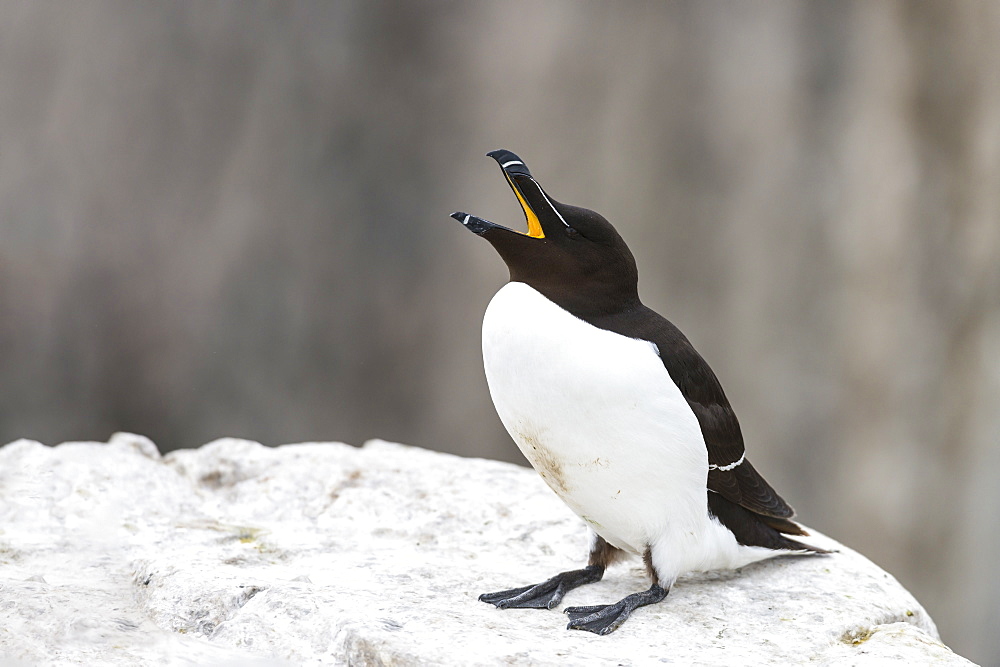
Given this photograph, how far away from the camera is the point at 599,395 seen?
2004 millimetres

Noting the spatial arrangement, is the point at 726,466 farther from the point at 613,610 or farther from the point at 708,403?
the point at 613,610

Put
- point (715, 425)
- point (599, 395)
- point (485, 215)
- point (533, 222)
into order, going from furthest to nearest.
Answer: point (485, 215) → point (715, 425) → point (533, 222) → point (599, 395)

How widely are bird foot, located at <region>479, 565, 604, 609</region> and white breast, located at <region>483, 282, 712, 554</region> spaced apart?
22 centimetres

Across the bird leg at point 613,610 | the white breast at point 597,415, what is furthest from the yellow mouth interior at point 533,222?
the bird leg at point 613,610

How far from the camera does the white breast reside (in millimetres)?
2012

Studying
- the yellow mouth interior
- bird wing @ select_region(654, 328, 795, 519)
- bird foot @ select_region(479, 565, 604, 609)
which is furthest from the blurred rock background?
the yellow mouth interior

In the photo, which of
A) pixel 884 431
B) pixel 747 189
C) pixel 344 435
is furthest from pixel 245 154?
pixel 884 431

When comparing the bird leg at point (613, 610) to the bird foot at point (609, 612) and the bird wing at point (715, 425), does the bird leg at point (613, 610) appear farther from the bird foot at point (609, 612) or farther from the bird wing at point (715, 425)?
the bird wing at point (715, 425)

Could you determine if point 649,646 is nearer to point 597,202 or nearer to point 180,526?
point 180,526

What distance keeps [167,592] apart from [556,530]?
1.26m

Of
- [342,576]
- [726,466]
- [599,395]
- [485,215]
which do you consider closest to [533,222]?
[599,395]

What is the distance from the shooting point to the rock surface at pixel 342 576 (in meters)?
1.84

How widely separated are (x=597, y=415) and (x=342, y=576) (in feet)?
2.72

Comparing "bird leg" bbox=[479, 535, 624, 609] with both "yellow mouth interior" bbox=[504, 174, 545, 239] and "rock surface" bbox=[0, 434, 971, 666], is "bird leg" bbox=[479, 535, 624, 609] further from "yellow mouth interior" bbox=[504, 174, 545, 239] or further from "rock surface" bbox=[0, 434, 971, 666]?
"yellow mouth interior" bbox=[504, 174, 545, 239]
